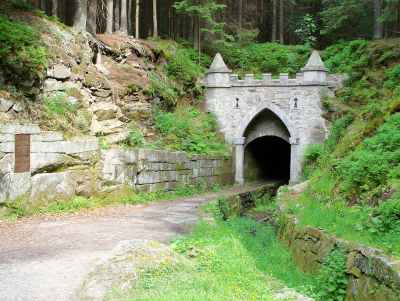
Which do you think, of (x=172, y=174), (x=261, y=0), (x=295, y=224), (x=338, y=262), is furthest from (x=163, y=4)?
(x=338, y=262)

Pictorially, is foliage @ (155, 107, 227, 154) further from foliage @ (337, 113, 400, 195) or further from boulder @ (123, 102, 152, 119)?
foliage @ (337, 113, 400, 195)

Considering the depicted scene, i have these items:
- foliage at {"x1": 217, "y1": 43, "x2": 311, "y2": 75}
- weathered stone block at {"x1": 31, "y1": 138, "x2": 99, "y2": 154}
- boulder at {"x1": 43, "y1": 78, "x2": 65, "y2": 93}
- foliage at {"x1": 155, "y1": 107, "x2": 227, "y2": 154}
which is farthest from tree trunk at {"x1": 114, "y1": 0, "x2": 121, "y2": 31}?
weathered stone block at {"x1": 31, "y1": 138, "x2": 99, "y2": 154}

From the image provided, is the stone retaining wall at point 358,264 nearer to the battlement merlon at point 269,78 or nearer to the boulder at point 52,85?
the boulder at point 52,85

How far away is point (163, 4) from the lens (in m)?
27.0

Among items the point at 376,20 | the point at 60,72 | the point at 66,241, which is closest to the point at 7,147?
the point at 66,241

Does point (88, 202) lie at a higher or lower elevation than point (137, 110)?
lower

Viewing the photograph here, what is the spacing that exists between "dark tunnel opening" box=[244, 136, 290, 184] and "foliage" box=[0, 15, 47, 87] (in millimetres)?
12801

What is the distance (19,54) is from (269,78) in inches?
488

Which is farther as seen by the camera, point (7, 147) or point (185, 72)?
point (185, 72)

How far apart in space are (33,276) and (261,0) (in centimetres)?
2952

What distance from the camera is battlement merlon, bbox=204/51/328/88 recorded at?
66.1ft

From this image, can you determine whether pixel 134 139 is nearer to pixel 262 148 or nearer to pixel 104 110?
pixel 104 110

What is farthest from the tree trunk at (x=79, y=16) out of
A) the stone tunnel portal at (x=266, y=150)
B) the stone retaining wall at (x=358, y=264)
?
the stone retaining wall at (x=358, y=264)

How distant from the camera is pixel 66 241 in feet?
24.6
